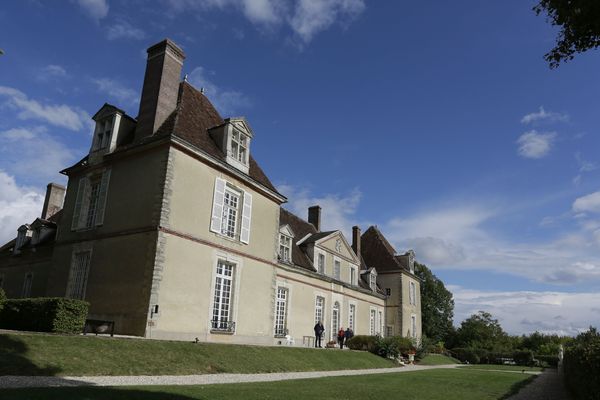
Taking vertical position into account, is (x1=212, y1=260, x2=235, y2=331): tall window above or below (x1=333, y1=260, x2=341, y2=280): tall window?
below

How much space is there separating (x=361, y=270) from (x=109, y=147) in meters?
21.5

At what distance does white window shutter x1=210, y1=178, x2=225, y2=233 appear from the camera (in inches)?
629

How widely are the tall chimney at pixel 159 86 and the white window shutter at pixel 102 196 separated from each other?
191 centimetres

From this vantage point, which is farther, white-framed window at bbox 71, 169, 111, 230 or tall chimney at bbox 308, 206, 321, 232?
tall chimney at bbox 308, 206, 321, 232

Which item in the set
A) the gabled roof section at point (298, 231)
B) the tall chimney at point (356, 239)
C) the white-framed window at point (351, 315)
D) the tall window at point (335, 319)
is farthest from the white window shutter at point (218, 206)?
the tall chimney at point (356, 239)

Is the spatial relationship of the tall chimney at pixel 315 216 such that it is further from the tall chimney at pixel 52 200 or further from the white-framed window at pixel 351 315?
the tall chimney at pixel 52 200

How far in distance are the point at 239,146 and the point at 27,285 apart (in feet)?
41.6

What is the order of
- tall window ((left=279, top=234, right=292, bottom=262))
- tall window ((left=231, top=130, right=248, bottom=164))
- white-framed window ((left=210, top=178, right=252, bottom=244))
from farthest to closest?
tall window ((left=279, top=234, right=292, bottom=262)) → tall window ((left=231, top=130, right=248, bottom=164)) → white-framed window ((left=210, top=178, right=252, bottom=244))

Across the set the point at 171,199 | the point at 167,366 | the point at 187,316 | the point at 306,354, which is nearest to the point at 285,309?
the point at 306,354

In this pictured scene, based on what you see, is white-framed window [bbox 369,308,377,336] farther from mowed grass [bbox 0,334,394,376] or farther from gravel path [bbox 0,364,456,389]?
gravel path [bbox 0,364,456,389]

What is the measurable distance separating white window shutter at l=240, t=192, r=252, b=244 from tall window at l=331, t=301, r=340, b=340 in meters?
10.5

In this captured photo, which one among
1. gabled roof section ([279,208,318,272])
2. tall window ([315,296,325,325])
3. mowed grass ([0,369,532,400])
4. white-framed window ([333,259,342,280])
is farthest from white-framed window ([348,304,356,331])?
mowed grass ([0,369,532,400])

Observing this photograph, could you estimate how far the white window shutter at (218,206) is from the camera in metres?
16.0

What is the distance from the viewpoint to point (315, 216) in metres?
30.1
